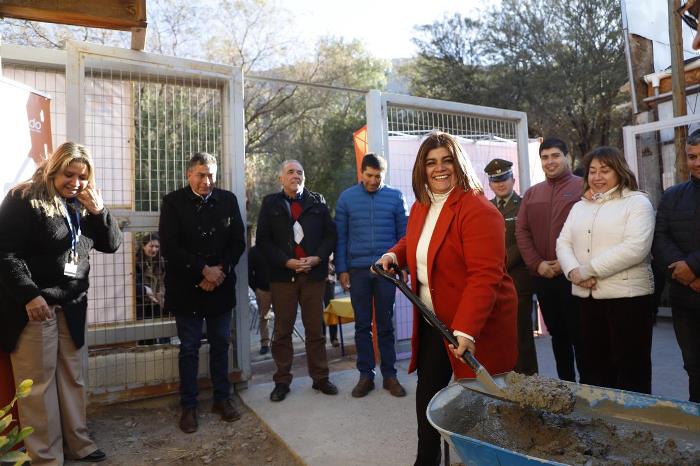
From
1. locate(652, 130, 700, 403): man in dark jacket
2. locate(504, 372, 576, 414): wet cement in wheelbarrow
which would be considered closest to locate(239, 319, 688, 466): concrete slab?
locate(652, 130, 700, 403): man in dark jacket

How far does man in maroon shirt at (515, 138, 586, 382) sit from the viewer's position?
3908 mm

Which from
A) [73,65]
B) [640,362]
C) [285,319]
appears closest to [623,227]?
[640,362]

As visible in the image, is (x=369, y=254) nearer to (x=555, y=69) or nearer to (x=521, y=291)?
(x=521, y=291)

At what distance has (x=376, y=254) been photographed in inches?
178

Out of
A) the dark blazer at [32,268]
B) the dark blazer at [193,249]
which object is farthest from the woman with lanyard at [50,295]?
the dark blazer at [193,249]

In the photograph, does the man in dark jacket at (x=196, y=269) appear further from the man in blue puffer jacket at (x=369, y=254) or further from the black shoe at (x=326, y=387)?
the man in blue puffer jacket at (x=369, y=254)

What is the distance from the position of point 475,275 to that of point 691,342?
1639 millimetres

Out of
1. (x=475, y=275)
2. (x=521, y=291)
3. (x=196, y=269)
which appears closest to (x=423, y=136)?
(x=521, y=291)

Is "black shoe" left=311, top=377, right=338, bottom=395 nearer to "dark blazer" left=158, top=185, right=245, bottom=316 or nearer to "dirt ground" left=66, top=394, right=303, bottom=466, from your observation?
"dirt ground" left=66, top=394, right=303, bottom=466

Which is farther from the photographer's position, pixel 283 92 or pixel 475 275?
pixel 283 92

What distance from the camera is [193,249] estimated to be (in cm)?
405

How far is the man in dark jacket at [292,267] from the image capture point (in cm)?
447

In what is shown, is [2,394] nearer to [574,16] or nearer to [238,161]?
[238,161]

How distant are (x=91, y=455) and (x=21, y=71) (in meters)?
3.14
